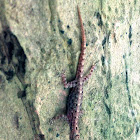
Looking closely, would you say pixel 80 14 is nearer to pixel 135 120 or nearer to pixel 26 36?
pixel 26 36

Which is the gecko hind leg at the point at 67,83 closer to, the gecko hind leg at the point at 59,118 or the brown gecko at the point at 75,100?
the brown gecko at the point at 75,100

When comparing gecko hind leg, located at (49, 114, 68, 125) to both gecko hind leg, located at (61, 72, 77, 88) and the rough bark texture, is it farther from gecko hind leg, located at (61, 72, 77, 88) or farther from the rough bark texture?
gecko hind leg, located at (61, 72, 77, 88)

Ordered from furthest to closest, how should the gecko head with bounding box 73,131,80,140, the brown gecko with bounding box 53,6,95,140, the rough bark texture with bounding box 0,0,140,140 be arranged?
the gecko head with bounding box 73,131,80,140
the brown gecko with bounding box 53,6,95,140
the rough bark texture with bounding box 0,0,140,140

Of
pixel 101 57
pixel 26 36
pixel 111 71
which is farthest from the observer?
pixel 111 71

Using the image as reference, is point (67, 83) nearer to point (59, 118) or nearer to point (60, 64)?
point (60, 64)

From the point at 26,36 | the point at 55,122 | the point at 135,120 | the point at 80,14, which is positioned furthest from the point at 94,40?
the point at 135,120

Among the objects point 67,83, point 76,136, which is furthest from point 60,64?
point 76,136

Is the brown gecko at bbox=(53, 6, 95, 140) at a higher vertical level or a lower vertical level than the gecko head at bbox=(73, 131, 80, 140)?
higher

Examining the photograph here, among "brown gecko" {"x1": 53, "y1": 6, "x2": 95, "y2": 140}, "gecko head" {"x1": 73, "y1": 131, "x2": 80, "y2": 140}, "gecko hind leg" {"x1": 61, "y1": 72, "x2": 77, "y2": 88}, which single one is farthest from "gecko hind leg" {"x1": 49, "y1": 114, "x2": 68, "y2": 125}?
"gecko hind leg" {"x1": 61, "y1": 72, "x2": 77, "y2": 88}

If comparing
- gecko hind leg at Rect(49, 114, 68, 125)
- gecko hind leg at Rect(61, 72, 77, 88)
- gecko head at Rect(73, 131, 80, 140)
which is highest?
gecko hind leg at Rect(61, 72, 77, 88)
